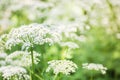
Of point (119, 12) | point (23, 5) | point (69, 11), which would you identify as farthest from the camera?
point (69, 11)

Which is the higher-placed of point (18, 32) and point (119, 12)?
point (119, 12)

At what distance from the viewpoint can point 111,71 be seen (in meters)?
8.62

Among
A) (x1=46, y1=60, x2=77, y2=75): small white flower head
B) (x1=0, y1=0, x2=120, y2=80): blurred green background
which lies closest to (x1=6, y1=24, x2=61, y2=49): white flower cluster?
(x1=46, y1=60, x2=77, y2=75): small white flower head

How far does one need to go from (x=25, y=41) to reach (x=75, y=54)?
4.86 meters

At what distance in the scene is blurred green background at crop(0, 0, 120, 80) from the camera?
25.5 ft

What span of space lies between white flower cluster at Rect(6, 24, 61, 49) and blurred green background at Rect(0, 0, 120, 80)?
3.67 m

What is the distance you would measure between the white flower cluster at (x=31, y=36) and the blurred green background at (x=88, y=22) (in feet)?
12.0

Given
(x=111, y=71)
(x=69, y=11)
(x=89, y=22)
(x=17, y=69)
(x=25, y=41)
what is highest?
(x=69, y=11)

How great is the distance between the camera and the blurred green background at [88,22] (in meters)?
7.77

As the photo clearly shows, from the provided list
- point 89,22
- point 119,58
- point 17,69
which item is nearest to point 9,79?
point 17,69

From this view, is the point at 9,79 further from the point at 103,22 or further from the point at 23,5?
the point at 103,22

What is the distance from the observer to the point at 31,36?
357cm

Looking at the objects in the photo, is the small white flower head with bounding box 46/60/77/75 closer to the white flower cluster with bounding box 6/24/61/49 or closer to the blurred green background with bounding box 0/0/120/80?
the white flower cluster with bounding box 6/24/61/49

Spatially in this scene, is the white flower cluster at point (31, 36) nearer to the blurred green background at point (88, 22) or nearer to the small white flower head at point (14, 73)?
the small white flower head at point (14, 73)
